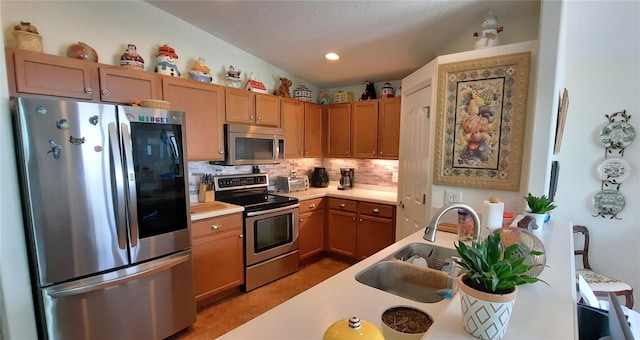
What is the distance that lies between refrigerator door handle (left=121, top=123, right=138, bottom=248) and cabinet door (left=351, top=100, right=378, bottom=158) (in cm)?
255

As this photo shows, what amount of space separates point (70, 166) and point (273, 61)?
2346mm

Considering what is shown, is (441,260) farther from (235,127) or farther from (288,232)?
(235,127)

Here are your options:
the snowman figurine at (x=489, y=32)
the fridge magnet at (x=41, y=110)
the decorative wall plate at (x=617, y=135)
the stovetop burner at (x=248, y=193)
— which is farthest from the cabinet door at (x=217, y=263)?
the decorative wall plate at (x=617, y=135)

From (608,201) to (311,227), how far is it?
2924 millimetres

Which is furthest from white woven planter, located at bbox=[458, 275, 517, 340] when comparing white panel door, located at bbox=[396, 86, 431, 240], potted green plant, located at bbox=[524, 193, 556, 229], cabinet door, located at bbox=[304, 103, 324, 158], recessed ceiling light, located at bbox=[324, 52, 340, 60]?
cabinet door, located at bbox=[304, 103, 324, 158]

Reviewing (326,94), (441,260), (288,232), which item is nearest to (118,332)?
(288,232)

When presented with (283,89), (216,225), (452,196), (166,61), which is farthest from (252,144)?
(452,196)

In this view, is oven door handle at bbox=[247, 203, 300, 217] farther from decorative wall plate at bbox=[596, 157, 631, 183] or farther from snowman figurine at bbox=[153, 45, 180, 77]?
decorative wall plate at bbox=[596, 157, 631, 183]

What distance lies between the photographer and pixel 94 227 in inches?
66.8

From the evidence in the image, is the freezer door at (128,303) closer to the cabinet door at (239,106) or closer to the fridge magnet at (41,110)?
the fridge magnet at (41,110)

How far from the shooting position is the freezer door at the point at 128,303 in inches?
Result: 64.2

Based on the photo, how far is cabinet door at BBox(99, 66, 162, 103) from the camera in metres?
2.05

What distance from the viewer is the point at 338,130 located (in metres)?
3.84

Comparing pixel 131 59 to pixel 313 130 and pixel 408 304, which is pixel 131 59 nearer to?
pixel 313 130
